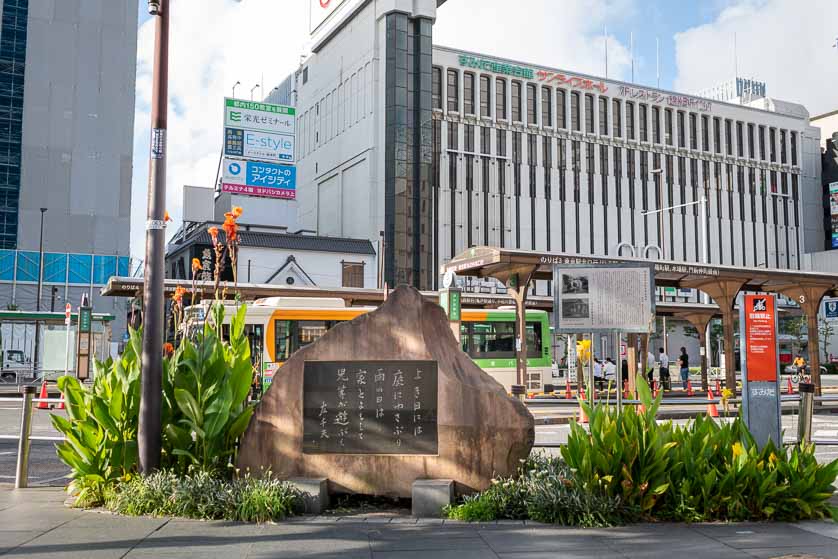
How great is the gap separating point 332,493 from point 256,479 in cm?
84

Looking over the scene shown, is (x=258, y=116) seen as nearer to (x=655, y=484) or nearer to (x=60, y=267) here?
(x=60, y=267)

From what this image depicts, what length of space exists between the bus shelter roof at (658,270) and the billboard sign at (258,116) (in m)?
41.5

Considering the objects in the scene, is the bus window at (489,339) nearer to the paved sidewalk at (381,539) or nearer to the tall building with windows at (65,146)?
the paved sidewalk at (381,539)

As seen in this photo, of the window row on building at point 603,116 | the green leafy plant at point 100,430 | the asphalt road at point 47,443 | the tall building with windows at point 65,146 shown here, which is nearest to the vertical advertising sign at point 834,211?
the window row on building at point 603,116

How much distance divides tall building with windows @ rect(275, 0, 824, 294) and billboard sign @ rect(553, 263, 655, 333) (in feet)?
155

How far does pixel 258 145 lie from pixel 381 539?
59266mm

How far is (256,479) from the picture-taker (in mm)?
7957

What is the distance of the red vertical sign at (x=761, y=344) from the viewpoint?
8.89m

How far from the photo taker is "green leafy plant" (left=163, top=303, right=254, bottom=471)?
8344 mm

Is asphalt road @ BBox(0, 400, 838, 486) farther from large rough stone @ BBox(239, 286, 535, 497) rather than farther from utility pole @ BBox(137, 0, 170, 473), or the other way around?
large rough stone @ BBox(239, 286, 535, 497)

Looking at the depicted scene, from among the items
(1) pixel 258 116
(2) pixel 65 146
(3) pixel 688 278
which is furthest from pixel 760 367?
(2) pixel 65 146

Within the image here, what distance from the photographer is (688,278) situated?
2647cm

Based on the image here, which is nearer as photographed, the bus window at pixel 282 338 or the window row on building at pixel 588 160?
the bus window at pixel 282 338

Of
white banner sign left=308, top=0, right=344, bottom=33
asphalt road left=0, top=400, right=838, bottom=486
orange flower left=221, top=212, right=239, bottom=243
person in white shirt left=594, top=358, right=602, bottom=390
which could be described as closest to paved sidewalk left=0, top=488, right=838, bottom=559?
orange flower left=221, top=212, right=239, bottom=243
